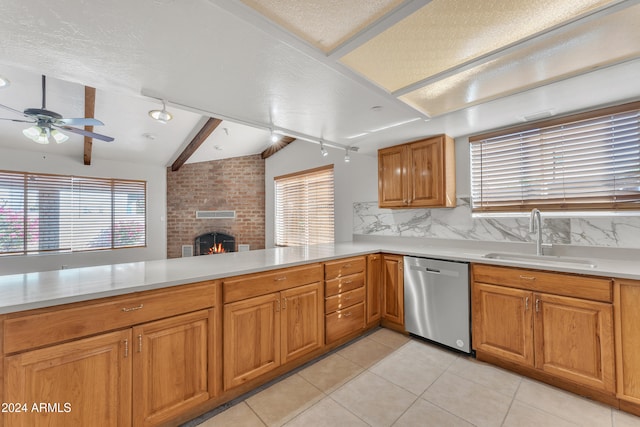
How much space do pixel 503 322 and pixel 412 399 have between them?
1.00 m

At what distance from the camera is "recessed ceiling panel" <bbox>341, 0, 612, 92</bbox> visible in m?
1.20

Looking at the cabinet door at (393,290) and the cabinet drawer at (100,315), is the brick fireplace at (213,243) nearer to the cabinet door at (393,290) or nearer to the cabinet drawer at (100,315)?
the cabinet door at (393,290)

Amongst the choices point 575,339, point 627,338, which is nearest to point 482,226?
point 575,339

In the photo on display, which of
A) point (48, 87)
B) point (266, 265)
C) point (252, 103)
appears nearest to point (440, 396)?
point (266, 265)

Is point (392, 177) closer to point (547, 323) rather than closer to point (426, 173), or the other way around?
point (426, 173)

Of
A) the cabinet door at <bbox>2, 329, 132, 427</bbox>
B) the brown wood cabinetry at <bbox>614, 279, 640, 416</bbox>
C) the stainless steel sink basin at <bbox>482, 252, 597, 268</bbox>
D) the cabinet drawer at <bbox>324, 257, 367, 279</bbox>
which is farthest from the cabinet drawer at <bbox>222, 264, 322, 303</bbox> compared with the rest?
the brown wood cabinetry at <bbox>614, 279, 640, 416</bbox>

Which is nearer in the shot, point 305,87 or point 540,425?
point 540,425

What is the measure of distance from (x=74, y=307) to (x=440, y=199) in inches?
119

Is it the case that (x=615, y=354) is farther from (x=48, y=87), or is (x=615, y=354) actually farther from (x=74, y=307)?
(x=48, y=87)

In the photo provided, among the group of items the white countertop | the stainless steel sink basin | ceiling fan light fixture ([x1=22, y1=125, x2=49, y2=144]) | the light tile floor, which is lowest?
the light tile floor

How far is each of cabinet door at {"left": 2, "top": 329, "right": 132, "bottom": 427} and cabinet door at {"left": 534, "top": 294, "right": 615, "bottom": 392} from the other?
2761 millimetres

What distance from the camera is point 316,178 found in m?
4.67

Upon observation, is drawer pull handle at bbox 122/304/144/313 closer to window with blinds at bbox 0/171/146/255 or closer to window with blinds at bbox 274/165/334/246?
window with blinds at bbox 274/165/334/246

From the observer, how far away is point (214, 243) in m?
5.80
